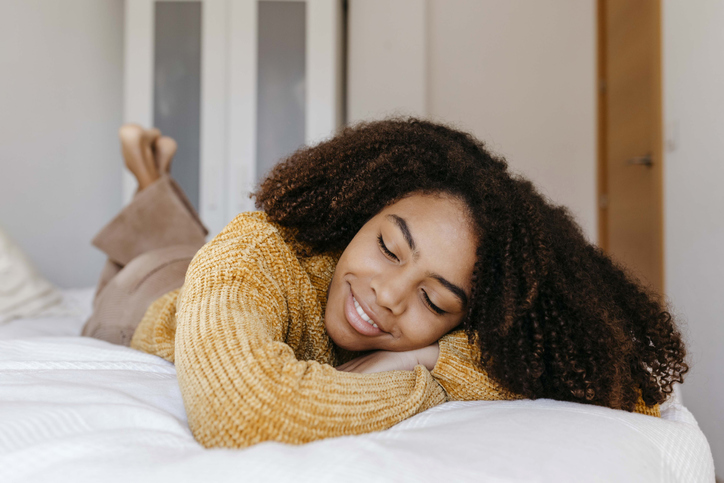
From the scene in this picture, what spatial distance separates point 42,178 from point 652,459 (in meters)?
2.79

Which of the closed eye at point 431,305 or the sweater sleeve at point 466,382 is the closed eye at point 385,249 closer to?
the closed eye at point 431,305

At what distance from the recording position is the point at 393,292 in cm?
82

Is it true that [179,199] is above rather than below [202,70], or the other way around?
below

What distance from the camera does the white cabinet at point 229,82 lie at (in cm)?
292

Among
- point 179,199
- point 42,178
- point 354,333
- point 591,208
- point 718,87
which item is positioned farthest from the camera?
point 591,208

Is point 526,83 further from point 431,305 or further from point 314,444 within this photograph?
point 314,444

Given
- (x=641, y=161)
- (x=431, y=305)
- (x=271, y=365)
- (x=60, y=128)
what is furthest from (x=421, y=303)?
Answer: (x=60, y=128)

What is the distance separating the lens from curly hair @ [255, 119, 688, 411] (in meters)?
0.82

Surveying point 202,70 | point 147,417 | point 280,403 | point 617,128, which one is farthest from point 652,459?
point 202,70

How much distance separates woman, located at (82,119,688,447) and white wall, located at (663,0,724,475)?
2.95 feet

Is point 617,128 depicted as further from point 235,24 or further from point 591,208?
point 235,24

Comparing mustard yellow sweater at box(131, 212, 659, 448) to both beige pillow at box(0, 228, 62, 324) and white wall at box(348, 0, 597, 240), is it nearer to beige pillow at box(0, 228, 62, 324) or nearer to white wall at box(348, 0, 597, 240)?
beige pillow at box(0, 228, 62, 324)

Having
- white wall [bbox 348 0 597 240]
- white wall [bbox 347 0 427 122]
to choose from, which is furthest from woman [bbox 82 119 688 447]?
white wall [bbox 348 0 597 240]

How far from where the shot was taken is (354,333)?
0.89m
